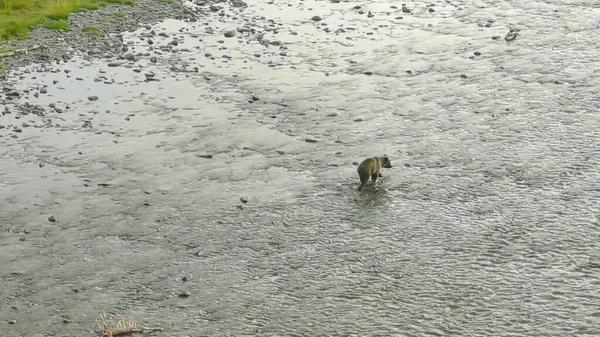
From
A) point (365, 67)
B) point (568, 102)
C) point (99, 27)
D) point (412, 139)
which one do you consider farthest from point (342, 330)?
point (99, 27)

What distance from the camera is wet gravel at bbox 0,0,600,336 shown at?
11.9m

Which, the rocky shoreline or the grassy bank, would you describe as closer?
the rocky shoreline

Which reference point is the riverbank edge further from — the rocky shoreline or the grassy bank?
the grassy bank

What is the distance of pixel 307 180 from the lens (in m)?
15.6

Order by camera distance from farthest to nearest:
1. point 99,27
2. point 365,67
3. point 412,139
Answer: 1. point 99,27
2. point 365,67
3. point 412,139

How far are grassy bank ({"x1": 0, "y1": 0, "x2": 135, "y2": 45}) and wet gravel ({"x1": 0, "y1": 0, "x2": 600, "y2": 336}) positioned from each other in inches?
48.1

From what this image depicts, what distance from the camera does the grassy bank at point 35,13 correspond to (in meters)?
24.7

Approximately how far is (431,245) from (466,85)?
24.6 feet

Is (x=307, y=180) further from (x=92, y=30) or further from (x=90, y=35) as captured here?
(x=92, y=30)

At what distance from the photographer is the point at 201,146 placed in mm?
17312

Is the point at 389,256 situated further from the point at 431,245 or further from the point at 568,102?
the point at 568,102

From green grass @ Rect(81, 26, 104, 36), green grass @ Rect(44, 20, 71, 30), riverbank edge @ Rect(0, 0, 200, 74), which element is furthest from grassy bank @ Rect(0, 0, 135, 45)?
green grass @ Rect(81, 26, 104, 36)

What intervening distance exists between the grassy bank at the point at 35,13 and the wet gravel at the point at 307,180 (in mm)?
1222

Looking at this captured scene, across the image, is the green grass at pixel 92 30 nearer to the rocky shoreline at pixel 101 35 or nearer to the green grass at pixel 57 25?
the rocky shoreline at pixel 101 35
